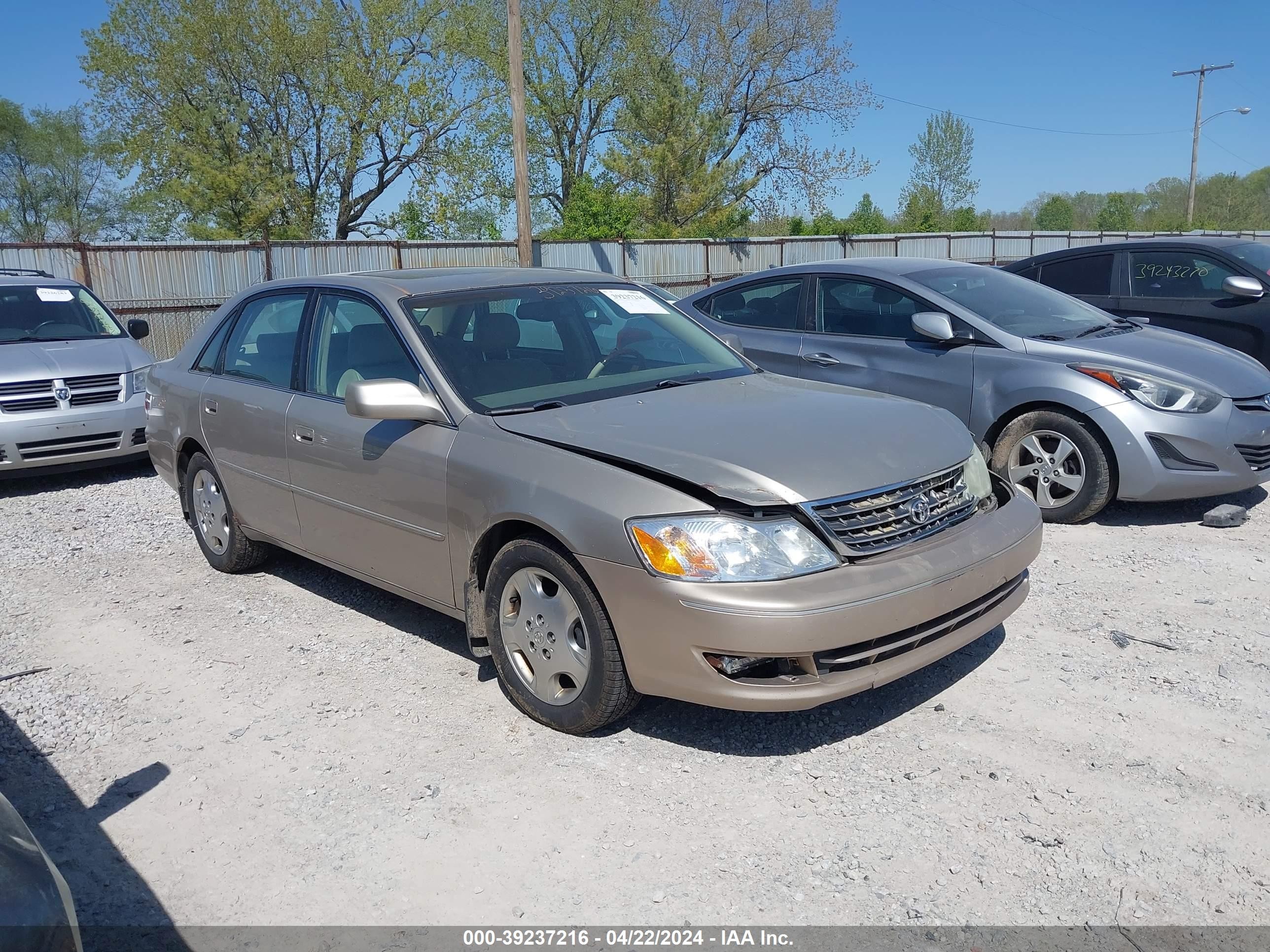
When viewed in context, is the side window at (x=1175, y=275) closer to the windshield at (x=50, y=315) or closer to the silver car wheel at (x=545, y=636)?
the silver car wheel at (x=545, y=636)

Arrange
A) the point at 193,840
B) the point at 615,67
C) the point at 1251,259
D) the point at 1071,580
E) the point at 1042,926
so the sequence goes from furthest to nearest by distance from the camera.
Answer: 1. the point at 615,67
2. the point at 1251,259
3. the point at 1071,580
4. the point at 193,840
5. the point at 1042,926

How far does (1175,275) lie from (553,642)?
285 inches

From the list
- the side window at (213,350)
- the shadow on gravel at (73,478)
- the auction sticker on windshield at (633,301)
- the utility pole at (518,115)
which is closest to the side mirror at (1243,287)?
the auction sticker on windshield at (633,301)

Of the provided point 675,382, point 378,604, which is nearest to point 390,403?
point 675,382

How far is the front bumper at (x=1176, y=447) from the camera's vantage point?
5.85 metres

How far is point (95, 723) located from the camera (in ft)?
13.2

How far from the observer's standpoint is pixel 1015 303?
22.7 ft

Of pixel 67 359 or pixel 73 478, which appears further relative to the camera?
pixel 73 478

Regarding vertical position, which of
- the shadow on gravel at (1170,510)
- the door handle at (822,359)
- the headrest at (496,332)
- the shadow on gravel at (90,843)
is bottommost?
the shadow on gravel at (90,843)

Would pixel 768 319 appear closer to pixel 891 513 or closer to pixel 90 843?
pixel 891 513

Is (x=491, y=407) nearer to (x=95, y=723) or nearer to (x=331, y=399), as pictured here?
(x=331, y=399)

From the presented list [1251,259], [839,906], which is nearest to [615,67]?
[1251,259]

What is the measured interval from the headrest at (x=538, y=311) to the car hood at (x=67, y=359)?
542 centimetres

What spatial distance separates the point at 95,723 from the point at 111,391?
522 cm
